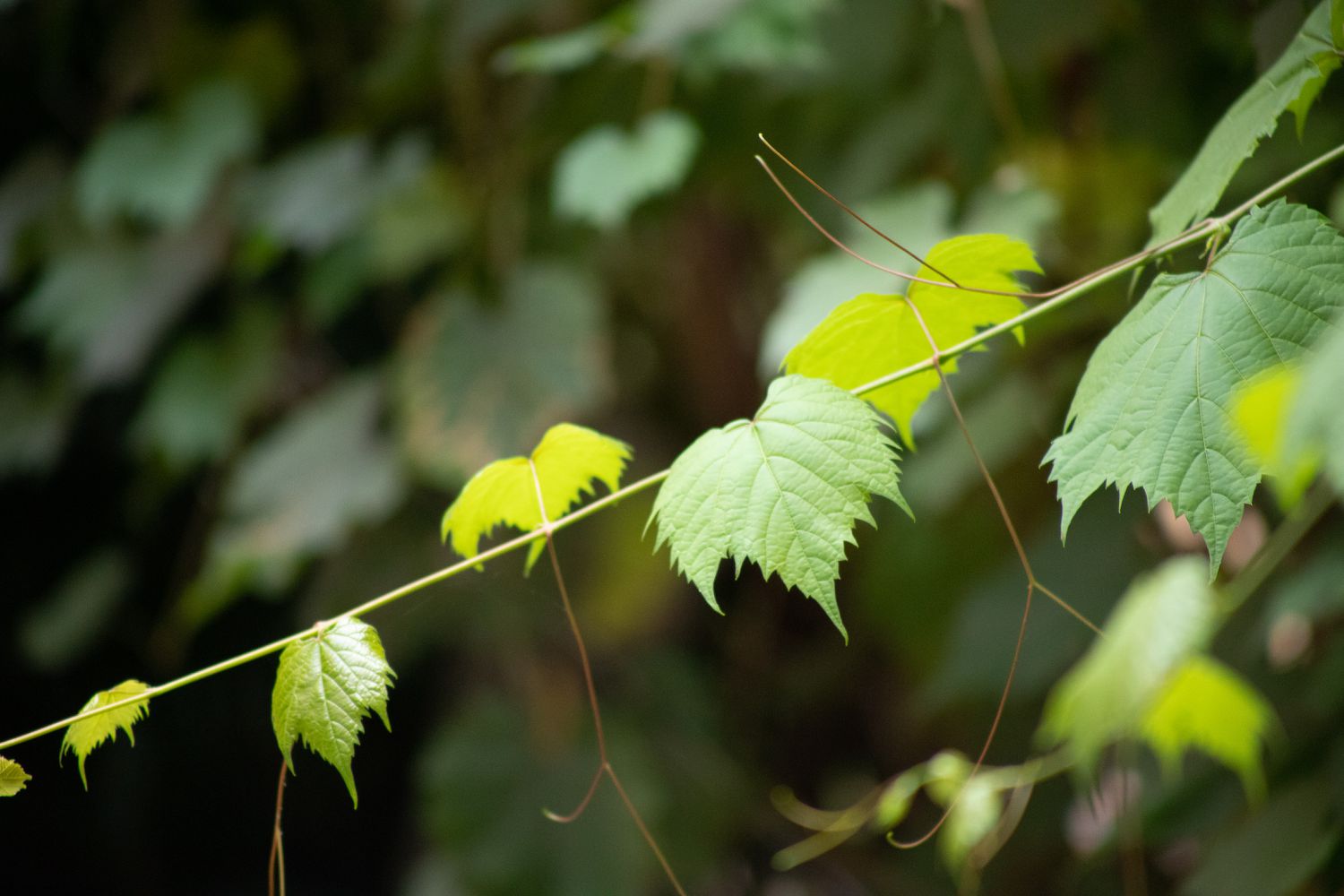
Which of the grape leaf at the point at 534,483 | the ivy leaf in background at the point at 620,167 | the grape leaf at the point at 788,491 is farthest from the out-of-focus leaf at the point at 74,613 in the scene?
the grape leaf at the point at 788,491

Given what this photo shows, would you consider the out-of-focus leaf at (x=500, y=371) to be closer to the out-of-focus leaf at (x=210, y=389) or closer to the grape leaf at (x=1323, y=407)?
the out-of-focus leaf at (x=210, y=389)

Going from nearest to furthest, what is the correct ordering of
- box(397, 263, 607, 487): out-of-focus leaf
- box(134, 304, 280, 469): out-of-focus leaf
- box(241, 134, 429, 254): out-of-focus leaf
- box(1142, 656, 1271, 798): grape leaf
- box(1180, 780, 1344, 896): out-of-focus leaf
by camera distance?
box(1142, 656, 1271, 798): grape leaf
box(1180, 780, 1344, 896): out-of-focus leaf
box(397, 263, 607, 487): out-of-focus leaf
box(241, 134, 429, 254): out-of-focus leaf
box(134, 304, 280, 469): out-of-focus leaf

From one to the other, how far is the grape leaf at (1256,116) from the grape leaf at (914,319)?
8 cm

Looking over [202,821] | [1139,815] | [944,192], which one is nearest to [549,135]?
[944,192]

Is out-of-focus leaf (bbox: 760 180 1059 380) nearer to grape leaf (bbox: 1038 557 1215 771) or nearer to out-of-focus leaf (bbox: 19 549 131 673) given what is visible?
grape leaf (bbox: 1038 557 1215 771)

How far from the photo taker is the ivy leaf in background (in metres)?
0.86

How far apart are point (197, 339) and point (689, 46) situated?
0.83 m

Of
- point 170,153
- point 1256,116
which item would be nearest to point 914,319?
point 1256,116

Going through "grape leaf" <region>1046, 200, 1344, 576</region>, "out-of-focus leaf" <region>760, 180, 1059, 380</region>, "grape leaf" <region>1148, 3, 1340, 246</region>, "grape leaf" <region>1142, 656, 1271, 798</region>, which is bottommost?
"grape leaf" <region>1142, 656, 1271, 798</region>

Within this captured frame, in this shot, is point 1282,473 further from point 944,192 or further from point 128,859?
point 128,859

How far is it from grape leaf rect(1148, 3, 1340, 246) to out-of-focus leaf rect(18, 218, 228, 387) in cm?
124

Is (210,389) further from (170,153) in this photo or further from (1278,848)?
(1278,848)

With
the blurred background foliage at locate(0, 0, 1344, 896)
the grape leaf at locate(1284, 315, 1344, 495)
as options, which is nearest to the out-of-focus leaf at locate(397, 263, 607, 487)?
the blurred background foliage at locate(0, 0, 1344, 896)

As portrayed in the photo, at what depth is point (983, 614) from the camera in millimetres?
909
